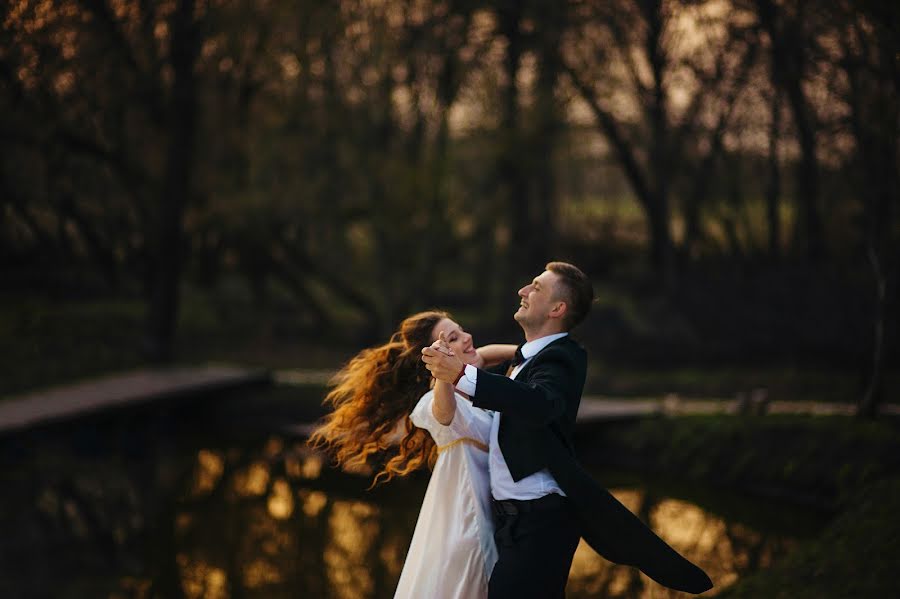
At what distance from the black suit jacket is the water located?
370 centimetres

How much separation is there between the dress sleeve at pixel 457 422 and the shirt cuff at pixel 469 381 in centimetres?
65

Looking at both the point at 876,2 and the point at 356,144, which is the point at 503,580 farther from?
the point at 356,144

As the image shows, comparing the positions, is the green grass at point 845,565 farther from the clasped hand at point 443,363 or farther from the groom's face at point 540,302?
the clasped hand at point 443,363

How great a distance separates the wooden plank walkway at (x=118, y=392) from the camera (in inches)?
474

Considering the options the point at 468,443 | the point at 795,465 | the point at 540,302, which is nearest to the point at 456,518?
the point at 468,443

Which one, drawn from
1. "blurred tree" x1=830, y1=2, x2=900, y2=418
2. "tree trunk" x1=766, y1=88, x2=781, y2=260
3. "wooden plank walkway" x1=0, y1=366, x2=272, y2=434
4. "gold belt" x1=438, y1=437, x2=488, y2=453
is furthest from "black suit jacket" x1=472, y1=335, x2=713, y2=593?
"tree trunk" x1=766, y1=88, x2=781, y2=260

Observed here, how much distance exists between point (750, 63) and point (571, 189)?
10.9 metres

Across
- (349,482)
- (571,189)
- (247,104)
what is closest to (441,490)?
(349,482)

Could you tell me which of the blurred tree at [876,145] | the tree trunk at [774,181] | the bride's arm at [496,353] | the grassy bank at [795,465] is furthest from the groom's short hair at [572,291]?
the tree trunk at [774,181]

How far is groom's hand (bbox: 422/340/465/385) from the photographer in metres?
3.88

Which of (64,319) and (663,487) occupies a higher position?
(64,319)

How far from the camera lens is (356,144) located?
1862 cm

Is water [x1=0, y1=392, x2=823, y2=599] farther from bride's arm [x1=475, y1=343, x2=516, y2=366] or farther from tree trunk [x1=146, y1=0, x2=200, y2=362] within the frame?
bride's arm [x1=475, y1=343, x2=516, y2=366]

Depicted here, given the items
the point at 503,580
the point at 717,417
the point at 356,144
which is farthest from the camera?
the point at 356,144
